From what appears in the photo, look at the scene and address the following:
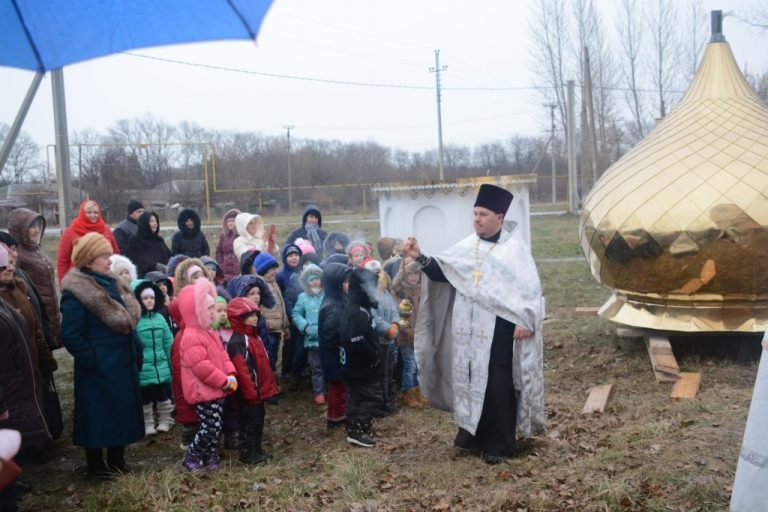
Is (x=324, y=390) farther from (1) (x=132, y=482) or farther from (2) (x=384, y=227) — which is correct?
(2) (x=384, y=227)

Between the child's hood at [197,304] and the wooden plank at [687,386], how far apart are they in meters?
4.11

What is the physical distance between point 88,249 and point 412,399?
3.54 m

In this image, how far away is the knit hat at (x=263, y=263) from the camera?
7.25 m

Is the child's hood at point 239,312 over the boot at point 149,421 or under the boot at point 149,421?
over

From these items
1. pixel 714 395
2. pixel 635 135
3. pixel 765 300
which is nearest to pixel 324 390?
pixel 714 395

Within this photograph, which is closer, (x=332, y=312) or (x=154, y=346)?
(x=332, y=312)

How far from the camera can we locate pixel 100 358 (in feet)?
16.6

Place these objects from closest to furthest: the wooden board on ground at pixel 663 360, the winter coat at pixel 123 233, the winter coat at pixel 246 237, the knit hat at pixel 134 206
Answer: the wooden board on ground at pixel 663 360, the winter coat at pixel 123 233, the knit hat at pixel 134 206, the winter coat at pixel 246 237

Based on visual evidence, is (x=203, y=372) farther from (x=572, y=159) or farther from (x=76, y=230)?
(x=572, y=159)

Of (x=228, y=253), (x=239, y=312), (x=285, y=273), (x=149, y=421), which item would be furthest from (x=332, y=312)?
(x=228, y=253)

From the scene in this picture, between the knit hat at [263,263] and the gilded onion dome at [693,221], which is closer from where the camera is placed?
the gilded onion dome at [693,221]

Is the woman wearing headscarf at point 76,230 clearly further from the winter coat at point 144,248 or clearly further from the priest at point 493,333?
the priest at point 493,333

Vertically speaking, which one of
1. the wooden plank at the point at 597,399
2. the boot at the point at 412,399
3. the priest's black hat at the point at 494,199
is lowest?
the boot at the point at 412,399

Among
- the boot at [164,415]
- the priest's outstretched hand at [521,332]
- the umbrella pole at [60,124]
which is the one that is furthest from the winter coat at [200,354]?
the umbrella pole at [60,124]
